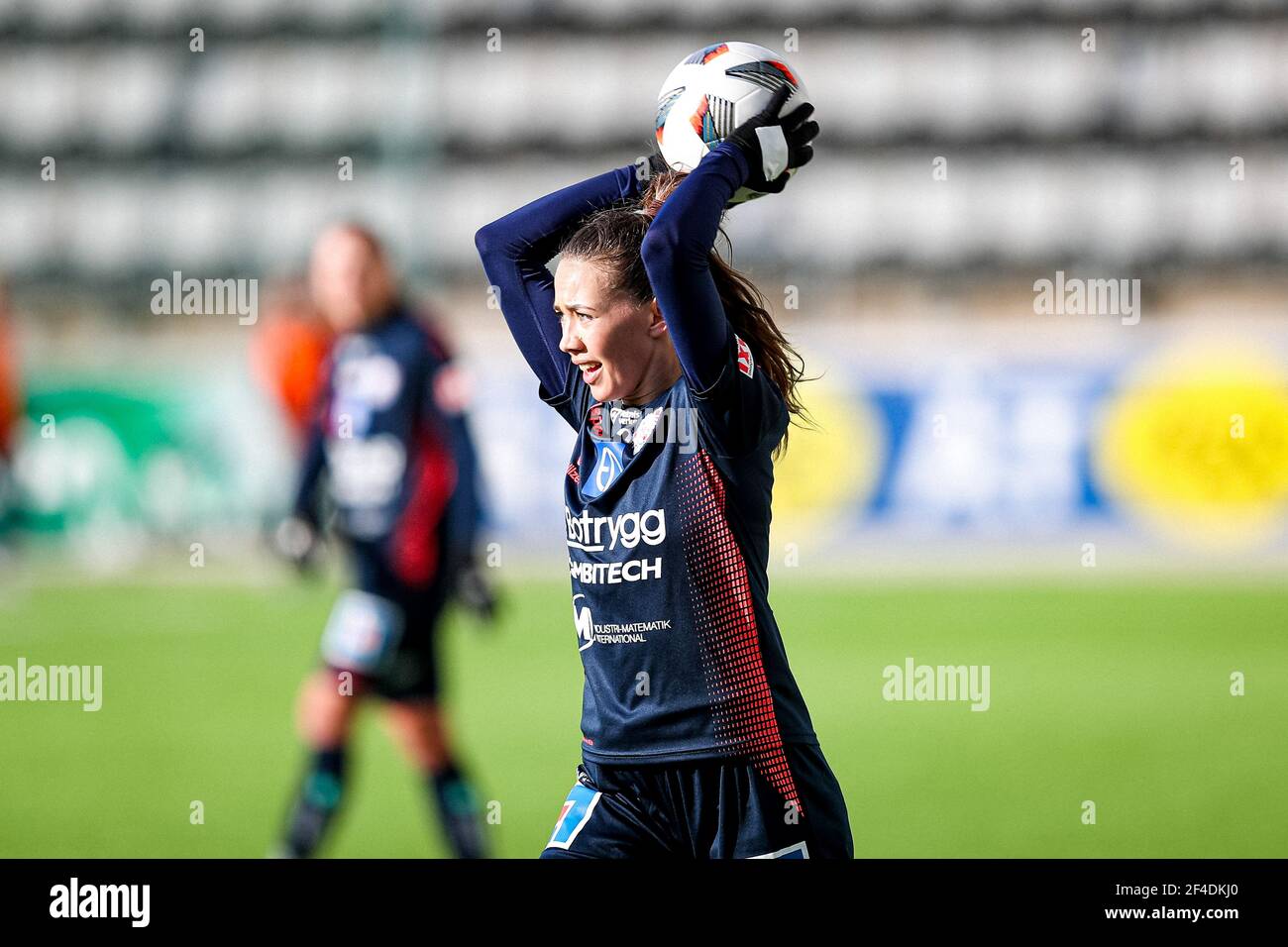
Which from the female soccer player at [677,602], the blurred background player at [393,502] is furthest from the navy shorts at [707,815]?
the blurred background player at [393,502]

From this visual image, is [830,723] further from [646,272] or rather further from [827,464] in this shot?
[646,272]

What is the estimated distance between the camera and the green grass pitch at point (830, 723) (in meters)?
5.29

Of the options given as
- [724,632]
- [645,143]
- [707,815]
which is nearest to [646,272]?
[724,632]

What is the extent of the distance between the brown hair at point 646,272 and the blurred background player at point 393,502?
2591 millimetres

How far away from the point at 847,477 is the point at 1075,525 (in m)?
1.50

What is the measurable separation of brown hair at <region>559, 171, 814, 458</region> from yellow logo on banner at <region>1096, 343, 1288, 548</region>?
7.22 meters

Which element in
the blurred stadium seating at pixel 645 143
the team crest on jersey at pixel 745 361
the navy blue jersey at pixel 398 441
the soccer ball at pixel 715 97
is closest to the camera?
the team crest on jersey at pixel 745 361

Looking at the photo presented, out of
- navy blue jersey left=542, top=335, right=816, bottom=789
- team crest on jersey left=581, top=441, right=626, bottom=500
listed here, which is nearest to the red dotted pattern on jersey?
navy blue jersey left=542, top=335, right=816, bottom=789

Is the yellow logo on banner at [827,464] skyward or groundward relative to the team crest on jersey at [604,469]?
skyward

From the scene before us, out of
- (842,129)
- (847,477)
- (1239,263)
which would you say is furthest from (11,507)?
(1239,263)

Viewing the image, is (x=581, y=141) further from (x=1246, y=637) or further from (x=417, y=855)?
(x=417, y=855)

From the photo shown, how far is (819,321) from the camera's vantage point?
1320cm

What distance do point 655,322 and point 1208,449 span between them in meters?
7.64

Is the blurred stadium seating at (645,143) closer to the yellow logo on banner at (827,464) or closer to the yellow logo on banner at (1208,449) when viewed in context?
the yellow logo on banner at (827,464)
